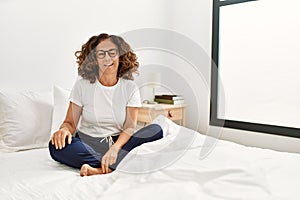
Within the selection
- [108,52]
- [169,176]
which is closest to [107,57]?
[108,52]

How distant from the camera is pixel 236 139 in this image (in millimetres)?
2873

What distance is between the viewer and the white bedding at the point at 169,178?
110cm

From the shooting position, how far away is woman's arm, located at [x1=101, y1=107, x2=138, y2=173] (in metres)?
1.48

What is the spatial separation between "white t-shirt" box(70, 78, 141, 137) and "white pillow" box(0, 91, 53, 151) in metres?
0.29

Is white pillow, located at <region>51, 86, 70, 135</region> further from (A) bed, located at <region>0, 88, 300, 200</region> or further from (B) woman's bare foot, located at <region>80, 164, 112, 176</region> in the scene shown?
(B) woman's bare foot, located at <region>80, 164, 112, 176</region>

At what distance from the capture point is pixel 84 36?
2531 mm

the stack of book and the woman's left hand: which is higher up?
the stack of book

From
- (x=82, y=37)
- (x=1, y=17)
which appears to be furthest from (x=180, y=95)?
(x=1, y=17)

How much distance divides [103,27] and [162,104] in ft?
2.76

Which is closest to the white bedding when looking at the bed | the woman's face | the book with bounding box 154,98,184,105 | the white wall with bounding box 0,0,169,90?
the bed

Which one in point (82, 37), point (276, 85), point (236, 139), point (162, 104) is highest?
point (82, 37)

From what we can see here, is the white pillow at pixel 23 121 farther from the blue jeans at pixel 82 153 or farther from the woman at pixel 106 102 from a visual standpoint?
the blue jeans at pixel 82 153

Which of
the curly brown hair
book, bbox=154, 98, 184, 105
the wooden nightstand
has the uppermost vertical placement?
the curly brown hair

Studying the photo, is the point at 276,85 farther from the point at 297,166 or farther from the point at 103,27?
the point at 103,27
